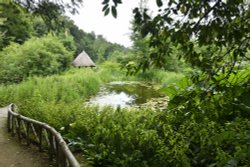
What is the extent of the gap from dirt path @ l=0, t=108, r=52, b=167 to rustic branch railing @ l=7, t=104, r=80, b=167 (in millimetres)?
168

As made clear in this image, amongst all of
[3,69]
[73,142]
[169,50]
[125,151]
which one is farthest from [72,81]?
[169,50]

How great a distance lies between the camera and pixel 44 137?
5879mm

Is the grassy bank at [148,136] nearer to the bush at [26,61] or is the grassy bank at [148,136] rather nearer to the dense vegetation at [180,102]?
the dense vegetation at [180,102]

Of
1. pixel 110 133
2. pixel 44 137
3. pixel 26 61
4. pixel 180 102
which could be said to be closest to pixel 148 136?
pixel 110 133

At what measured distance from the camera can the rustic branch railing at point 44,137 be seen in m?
3.62

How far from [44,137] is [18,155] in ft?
2.06

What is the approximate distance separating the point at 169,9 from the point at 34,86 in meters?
11.6

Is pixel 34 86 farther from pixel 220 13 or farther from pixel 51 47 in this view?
pixel 220 13

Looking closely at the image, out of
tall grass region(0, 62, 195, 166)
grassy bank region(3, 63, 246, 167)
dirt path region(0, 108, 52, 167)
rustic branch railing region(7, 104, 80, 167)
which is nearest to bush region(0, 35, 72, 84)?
tall grass region(0, 62, 195, 166)

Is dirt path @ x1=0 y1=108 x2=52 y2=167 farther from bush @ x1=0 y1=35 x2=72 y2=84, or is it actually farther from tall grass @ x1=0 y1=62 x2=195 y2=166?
bush @ x1=0 y1=35 x2=72 y2=84

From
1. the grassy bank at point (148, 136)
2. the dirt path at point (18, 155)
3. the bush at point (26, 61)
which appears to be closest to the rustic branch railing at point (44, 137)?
the dirt path at point (18, 155)

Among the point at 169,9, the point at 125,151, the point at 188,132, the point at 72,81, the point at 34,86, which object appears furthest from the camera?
the point at 72,81

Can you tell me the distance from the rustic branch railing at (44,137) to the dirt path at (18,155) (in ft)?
0.55

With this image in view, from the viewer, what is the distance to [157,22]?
1.77m
